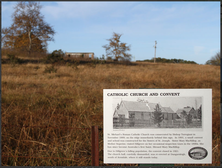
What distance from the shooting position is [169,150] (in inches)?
58.4

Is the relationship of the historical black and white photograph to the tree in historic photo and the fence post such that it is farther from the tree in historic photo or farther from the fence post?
the fence post

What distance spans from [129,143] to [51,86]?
5.58 metres

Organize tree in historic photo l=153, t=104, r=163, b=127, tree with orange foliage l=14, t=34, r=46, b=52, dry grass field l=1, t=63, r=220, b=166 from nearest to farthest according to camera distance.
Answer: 1. tree in historic photo l=153, t=104, r=163, b=127
2. dry grass field l=1, t=63, r=220, b=166
3. tree with orange foliage l=14, t=34, r=46, b=52

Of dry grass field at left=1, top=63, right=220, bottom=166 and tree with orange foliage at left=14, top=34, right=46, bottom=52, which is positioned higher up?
tree with orange foliage at left=14, top=34, right=46, bottom=52

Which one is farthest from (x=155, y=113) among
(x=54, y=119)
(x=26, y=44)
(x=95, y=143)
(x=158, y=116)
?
(x=26, y=44)

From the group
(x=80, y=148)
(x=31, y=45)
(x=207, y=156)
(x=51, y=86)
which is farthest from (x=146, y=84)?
(x=31, y=45)

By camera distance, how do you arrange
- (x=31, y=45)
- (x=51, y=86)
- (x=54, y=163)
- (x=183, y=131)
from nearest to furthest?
(x=183, y=131)
(x=54, y=163)
(x=51, y=86)
(x=31, y=45)

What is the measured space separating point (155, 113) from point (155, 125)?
10 centimetres

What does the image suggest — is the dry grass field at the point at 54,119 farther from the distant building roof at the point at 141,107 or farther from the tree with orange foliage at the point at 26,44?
the tree with orange foliage at the point at 26,44

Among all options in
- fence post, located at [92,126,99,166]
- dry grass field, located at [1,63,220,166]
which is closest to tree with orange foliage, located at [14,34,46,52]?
dry grass field, located at [1,63,220,166]

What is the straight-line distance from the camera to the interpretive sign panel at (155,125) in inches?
58.1

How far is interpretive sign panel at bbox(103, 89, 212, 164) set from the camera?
1477mm

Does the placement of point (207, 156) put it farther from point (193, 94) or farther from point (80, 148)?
point (80, 148)

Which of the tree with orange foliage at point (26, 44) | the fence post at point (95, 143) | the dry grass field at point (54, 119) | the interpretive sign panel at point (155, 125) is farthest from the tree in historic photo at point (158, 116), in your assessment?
the tree with orange foliage at point (26, 44)
